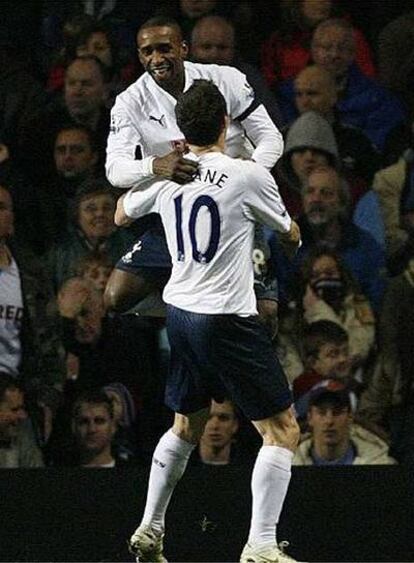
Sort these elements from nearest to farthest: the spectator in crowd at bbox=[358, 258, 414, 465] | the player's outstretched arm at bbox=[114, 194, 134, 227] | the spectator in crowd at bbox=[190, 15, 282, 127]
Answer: the player's outstretched arm at bbox=[114, 194, 134, 227] < the spectator in crowd at bbox=[358, 258, 414, 465] < the spectator in crowd at bbox=[190, 15, 282, 127]

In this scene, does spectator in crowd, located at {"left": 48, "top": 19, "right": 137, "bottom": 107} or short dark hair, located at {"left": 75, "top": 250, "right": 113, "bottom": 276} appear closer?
short dark hair, located at {"left": 75, "top": 250, "right": 113, "bottom": 276}

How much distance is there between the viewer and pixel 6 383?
8.02 meters

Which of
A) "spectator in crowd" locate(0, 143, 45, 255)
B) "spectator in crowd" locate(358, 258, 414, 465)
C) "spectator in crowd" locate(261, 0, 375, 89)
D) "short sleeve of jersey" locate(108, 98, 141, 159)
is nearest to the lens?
"short sleeve of jersey" locate(108, 98, 141, 159)

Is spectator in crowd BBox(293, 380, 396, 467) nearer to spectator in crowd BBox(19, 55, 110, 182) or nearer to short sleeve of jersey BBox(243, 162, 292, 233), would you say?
spectator in crowd BBox(19, 55, 110, 182)

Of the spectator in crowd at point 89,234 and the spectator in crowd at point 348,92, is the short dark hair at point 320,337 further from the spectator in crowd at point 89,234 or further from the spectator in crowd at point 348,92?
the spectator in crowd at point 348,92

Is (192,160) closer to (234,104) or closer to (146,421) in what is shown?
(234,104)

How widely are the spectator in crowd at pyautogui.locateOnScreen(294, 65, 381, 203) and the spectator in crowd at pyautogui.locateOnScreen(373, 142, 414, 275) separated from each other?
91 millimetres

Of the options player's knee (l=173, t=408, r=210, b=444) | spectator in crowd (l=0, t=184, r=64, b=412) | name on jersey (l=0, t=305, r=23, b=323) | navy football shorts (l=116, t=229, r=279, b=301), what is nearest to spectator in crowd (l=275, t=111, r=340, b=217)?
spectator in crowd (l=0, t=184, r=64, b=412)

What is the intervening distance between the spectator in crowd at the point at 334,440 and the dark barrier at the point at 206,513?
39 centimetres

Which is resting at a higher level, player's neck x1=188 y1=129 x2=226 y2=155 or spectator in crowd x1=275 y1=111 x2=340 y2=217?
spectator in crowd x1=275 y1=111 x2=340 y2=217

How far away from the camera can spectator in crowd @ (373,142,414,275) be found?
8828 millimetres

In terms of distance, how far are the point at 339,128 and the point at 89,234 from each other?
1346 mm

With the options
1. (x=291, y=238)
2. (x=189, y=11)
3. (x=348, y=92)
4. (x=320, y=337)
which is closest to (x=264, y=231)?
(x=320, y=337)

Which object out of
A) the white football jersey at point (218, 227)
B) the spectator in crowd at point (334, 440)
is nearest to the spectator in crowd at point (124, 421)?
the spectator in crowd at point (334, 440)
